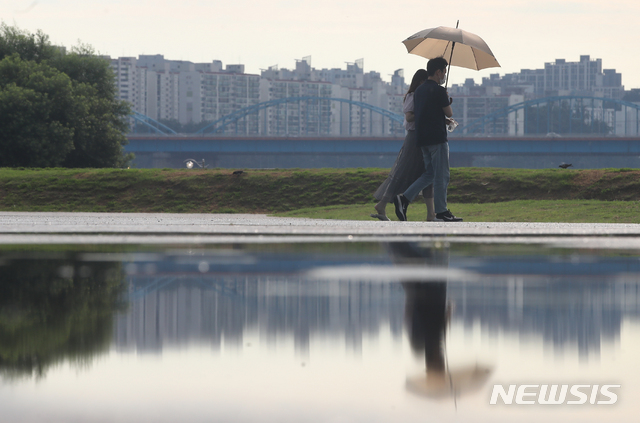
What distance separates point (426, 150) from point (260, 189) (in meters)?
10.1

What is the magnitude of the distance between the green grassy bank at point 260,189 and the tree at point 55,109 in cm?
1054

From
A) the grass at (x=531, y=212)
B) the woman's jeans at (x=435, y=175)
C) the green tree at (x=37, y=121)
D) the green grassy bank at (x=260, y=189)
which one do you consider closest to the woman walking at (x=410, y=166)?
the woman's jeans at (x=435, y=175)

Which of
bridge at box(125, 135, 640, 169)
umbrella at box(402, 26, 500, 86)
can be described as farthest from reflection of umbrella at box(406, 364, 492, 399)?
bridge at box(125, 135, 640, 169)

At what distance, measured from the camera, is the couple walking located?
1247 centimetres

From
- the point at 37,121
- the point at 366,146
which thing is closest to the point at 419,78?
the point at 37,121

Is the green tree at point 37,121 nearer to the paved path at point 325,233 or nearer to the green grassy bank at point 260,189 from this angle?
the green grassy bank at point 260,189

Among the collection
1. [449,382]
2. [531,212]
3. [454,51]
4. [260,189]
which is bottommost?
[449,382]

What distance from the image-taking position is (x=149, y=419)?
2.96 metres

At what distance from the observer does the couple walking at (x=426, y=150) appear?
12.5 m

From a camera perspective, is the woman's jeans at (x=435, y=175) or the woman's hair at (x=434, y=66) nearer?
the woman's jeans at (x=435, y=175)

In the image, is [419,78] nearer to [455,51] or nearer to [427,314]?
→ [455,51]

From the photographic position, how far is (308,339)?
4266 mm

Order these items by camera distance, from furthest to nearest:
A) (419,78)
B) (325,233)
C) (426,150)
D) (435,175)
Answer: (419,78), (426,150), (435,175), (325,233)

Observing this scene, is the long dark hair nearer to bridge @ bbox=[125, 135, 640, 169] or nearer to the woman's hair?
the woman's hair
